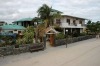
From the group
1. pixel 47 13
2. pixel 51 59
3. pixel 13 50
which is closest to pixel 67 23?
pixel 47 13

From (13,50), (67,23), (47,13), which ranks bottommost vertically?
(13,50)

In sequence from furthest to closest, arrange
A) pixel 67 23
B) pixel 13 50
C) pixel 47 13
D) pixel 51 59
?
pixel 67 23
pixel 47 13
pixel 13 50
pixel 51 59

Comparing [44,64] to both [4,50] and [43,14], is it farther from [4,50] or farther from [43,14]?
Result: [43,14]

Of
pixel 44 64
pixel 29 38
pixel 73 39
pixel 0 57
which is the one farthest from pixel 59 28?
pixel 44 64

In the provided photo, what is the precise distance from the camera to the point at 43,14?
123 ft

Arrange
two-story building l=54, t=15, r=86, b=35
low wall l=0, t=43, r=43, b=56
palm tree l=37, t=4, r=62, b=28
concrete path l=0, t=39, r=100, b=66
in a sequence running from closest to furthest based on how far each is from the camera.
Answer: concrete path l=0, t=39, r=100, b=66
low wall l=0, t=43, r=43, b=56
palm tree l=37, t=4, r=62, b=28
two-story building l=54, t=15, r=86, b=35

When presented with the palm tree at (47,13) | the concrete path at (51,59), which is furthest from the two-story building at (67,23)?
the concrete path at (51,59)

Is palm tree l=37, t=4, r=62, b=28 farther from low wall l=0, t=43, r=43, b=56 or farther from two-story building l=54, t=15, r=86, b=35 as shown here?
low wall l=0, t=43, r=43, b=56

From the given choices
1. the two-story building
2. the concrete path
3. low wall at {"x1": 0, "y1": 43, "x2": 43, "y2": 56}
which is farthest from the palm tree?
the concrete path

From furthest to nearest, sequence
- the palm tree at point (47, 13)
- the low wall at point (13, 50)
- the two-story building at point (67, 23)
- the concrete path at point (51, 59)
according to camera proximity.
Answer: the two-story building at point (67, 23)
the palm tree at point (47, 13)
the low wall at point (13, 50)
the concrete path at point (51, 59)

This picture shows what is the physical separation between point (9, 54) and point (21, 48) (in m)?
1.73

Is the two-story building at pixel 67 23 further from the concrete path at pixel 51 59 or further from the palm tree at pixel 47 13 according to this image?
the concrete path at pixel 51 59

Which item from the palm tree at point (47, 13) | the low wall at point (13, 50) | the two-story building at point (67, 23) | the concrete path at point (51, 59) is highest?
the palm tree at point (47, 13)

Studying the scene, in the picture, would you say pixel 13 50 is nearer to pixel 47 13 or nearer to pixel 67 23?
pixel 47 13
